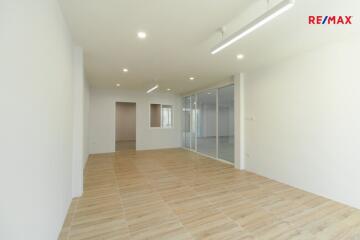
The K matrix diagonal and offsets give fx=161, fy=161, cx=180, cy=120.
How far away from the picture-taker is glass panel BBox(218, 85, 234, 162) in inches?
208

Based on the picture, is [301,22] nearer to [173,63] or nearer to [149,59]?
[173,63]

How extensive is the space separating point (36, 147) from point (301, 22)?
3.27 meters

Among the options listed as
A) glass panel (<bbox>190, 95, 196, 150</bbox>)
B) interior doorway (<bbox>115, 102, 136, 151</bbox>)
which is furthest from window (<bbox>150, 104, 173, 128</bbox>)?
interior doorway (<bbox>115, 102, 136, 151</bbox>)

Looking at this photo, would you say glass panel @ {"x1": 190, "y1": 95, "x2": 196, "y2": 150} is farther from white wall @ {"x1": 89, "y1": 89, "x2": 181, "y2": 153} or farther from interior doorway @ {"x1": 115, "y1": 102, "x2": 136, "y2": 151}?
interior doorway @ {"x1": 115, "y1": 102, "x2": 136, "y2": 151}

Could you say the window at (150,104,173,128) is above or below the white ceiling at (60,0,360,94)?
below

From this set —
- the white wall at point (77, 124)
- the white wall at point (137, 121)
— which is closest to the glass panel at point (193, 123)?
the white wall at point (137, 121)

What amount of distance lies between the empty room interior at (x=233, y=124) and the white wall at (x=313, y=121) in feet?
0.06

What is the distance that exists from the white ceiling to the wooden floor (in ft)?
8.81

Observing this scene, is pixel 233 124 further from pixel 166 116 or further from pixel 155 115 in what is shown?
pixel 155 115

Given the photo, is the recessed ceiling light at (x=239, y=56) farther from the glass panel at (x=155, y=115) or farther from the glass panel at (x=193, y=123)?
the glass panel at (x=155, y=115)

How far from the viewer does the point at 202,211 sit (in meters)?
2.43

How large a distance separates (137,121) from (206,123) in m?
3.10

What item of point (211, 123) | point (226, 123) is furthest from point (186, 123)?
point (226, 123)

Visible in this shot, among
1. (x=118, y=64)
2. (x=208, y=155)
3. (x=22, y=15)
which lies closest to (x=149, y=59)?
(x=118, y=64)
